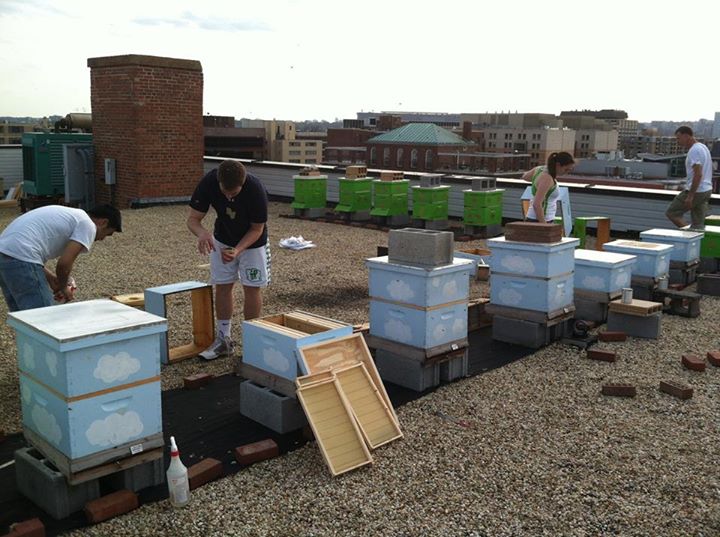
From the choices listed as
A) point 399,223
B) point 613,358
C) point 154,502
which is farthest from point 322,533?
point 399,223

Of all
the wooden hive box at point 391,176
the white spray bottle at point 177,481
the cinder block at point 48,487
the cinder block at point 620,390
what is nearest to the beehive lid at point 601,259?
the cinder block at point 620,390

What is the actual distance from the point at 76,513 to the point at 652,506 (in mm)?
3434

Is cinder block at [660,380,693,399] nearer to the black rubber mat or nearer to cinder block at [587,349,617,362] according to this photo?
cinder block at [587,349,617,362]

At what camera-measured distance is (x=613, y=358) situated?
6949mm

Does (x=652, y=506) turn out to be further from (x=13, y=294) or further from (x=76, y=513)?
(x=13, y=294)

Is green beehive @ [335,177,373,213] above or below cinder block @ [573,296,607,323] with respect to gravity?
above

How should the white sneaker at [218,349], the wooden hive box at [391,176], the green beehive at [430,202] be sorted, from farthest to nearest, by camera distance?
the wooden hive box at [391,176] < the green beehive at [430,202] < the white sneaker at [218,349]

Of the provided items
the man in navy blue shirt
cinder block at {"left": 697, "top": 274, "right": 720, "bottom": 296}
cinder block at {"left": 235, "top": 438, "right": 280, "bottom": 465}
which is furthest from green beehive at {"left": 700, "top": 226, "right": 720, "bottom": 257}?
cinder block at {"left": 235, "top": 438, "right": 280, "bottom": 465}

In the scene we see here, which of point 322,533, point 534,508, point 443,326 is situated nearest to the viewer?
point 322,533

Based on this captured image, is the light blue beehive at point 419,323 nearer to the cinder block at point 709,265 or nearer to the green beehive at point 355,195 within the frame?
A: the cinder block at point 709,265

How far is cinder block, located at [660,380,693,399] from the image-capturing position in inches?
235

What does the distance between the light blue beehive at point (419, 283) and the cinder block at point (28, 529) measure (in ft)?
11.1

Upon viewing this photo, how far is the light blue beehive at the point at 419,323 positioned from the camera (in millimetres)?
6043

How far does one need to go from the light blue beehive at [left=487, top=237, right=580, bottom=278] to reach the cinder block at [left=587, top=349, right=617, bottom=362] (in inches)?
34.2
